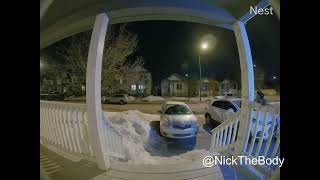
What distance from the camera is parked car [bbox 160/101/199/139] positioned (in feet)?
3.32

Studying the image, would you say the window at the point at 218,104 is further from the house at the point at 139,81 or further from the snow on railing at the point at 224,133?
the house at the point at 139,81

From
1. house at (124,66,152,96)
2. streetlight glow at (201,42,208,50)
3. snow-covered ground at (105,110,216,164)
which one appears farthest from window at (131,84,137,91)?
streetlight glow at (201,42,208,50)

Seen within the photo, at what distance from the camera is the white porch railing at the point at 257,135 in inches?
43.7

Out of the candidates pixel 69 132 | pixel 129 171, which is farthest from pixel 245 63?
pixel 69 132

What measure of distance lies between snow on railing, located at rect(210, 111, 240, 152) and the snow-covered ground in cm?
8

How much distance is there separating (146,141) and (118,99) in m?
0.24

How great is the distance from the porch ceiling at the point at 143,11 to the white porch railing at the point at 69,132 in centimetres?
33

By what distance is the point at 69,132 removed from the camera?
1.26 metres

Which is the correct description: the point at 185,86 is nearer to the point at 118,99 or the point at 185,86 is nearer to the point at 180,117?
the point at 180,117

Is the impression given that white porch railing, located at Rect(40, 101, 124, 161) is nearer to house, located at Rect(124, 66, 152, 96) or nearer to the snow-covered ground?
the snow-covered ground

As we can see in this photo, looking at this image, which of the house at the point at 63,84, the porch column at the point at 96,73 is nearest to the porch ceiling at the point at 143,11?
the porch column at the point at 96,73
